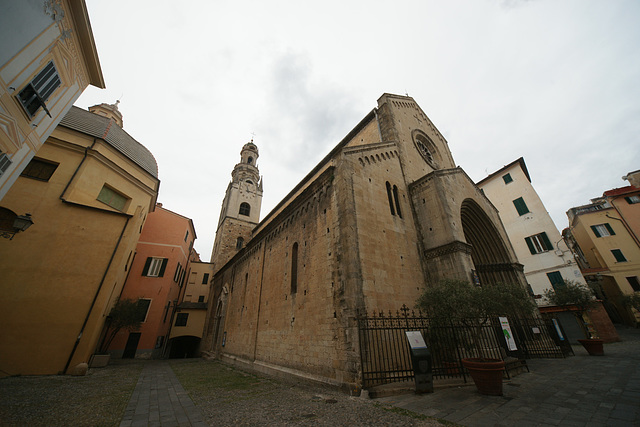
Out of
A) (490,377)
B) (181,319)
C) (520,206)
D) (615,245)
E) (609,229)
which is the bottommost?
(490,377)

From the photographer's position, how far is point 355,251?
25.1 ft

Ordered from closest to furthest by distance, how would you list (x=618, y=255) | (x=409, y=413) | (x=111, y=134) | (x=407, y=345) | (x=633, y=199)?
(x=409, y=413) < (x=407, y=345) < (x=111, y=134) < (x=618, y=255) < (x=633, y=199)

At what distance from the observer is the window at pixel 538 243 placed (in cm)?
1714

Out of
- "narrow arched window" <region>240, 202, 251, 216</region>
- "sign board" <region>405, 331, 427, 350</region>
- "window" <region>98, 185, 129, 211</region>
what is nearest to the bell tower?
"narrow arched window" <region>240, 202, 251, 216</region>

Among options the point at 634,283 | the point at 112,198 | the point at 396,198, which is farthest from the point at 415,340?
the point at 634,283

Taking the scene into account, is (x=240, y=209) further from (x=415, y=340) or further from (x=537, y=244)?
(x=537, y=244)

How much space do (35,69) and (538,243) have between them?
2670cm

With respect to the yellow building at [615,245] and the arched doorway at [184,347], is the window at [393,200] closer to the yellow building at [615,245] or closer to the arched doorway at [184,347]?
the yellow building at [615,245]

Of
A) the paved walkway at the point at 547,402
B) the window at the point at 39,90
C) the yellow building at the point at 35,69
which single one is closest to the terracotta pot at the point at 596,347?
the paved walkway at the point at 547,402

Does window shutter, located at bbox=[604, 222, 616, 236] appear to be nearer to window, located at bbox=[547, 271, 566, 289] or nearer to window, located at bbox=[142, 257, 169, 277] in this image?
window, located at bbox=[547, 271, 566, 289]

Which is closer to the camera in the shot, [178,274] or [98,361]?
[98,361]

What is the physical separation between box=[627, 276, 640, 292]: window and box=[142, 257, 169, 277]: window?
37.3m

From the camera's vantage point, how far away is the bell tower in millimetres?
26737

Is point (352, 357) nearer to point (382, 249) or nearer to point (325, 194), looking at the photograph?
point (382, 249)
